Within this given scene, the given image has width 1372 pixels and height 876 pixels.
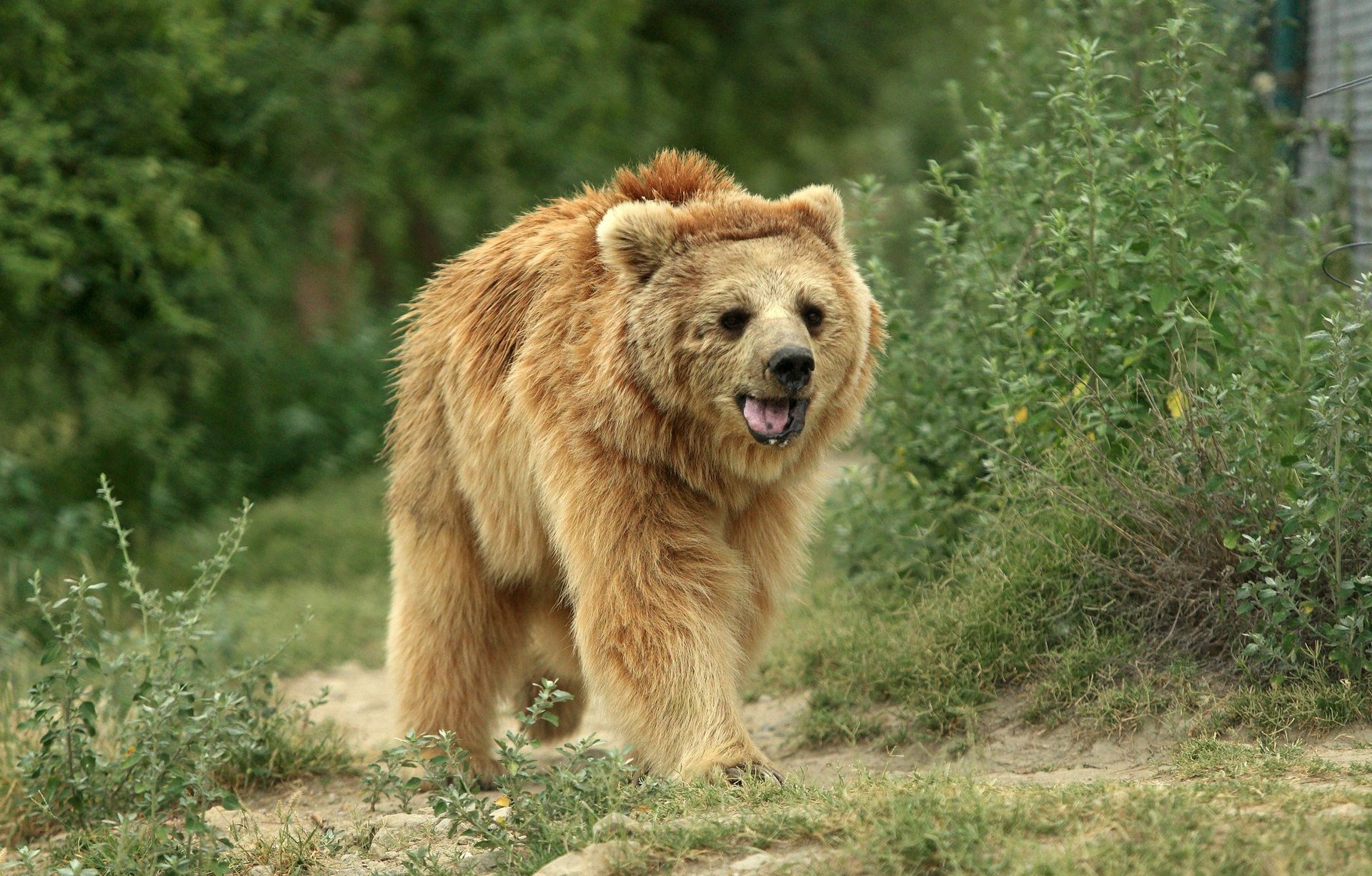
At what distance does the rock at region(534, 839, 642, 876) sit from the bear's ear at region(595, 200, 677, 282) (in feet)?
6.19

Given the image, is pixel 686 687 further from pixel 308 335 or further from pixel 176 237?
pixel 308 335

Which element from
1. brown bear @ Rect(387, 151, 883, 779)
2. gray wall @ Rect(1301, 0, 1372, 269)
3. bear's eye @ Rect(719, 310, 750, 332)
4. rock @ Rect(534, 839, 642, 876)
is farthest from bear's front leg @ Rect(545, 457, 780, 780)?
gray wall @ Rect(1301, 0, 1372, 269)

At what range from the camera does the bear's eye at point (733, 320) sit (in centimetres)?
476

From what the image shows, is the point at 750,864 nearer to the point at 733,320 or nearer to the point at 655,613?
the point at 655,613

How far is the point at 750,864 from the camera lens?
3.60 meters

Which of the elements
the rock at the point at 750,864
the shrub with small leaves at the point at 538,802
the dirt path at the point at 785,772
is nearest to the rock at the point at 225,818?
the dirt path at the point at 785,772

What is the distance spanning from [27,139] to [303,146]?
2594mm

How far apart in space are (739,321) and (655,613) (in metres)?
0.95

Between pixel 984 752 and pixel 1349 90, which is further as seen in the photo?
pixel 1349 90

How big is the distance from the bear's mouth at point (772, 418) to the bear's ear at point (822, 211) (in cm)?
70

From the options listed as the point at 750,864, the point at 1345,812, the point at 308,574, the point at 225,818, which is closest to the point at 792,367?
the point at 750,864

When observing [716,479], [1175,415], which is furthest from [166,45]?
[1175,415]

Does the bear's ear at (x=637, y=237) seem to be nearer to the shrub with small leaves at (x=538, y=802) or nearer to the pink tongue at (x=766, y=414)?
the pink tongue at (x=766, y=414)

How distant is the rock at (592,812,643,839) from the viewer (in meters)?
3.78
